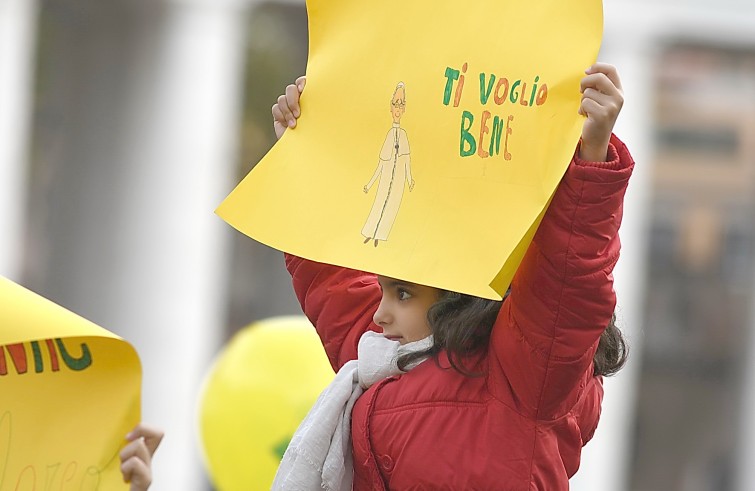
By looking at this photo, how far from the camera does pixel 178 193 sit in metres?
9.68

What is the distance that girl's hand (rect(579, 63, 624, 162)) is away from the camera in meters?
1.76

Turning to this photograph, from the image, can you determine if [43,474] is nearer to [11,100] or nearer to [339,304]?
[339,304]

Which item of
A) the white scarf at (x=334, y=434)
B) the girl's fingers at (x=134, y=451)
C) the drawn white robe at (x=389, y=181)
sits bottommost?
the girl's fingers at (x=134, y=451)

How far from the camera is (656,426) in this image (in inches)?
778

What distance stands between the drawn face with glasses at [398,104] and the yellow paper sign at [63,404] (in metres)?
0.54

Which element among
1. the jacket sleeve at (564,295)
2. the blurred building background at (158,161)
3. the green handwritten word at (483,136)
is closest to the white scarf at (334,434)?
the jacket sleeve at (564,295)

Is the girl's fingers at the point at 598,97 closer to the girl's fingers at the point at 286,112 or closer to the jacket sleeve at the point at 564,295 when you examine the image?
the jacket sleeve at the point at 564,295

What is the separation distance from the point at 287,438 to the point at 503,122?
1779mm

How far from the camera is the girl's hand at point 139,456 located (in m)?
2.29

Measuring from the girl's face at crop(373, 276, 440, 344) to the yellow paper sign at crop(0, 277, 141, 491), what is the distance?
430 mm

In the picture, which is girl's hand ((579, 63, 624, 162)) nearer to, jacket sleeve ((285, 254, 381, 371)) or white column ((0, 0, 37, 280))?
jacket sleeve ((285, 254, 381, 371))

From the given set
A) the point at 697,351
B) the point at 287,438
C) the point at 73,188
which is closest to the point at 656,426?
the point at 697,351

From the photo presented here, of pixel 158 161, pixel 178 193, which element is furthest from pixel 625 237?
pixel 158 161

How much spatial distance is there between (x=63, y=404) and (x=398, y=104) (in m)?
0.71
